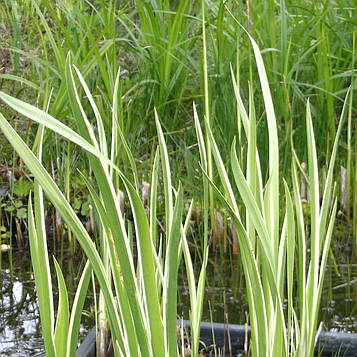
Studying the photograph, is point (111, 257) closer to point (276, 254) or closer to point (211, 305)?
point (276, 254)

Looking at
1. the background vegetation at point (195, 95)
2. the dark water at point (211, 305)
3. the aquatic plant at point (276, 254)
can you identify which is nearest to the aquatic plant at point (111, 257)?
the aquatic plant at point (276, 254)

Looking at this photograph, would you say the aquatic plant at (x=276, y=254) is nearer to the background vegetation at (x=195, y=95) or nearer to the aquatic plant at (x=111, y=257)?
the aquatic plant at (x=111, y=257)

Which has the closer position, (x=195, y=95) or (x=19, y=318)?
(x=19, y=318)

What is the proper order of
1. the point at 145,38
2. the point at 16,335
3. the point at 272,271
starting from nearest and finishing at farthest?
the point at 272,271
the point at 16,335
the point at 145,38

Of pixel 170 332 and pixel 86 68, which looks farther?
pixel 86 68

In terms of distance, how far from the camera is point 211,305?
1.71 meters

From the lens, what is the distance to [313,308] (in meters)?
0.99

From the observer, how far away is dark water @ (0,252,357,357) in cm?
154

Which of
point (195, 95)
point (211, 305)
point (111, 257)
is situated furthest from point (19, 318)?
point (195, 95)

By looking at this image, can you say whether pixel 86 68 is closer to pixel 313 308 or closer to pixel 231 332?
pixel 231 332

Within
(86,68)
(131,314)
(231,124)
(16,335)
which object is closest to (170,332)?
(131,314)

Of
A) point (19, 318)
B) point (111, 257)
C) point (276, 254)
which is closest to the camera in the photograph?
point (111, 257)

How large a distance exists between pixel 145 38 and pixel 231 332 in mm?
1523

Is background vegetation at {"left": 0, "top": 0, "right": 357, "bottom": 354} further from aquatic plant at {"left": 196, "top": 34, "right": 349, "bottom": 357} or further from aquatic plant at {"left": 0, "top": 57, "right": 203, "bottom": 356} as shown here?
aquatic plant at {"left": 0, "top": 57, "right": 203, "bottom": 356}
